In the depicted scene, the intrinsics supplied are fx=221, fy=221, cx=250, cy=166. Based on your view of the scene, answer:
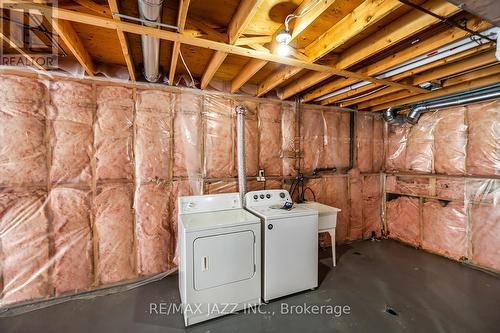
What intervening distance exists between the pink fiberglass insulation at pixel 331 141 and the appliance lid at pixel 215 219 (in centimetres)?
195

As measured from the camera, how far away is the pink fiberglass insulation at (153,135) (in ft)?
8.81

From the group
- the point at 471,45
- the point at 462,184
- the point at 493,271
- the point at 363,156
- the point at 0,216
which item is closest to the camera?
the point at 471,45

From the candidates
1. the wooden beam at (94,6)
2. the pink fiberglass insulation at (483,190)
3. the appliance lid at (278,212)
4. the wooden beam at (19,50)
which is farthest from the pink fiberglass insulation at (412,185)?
the wooden beam at (19,50)

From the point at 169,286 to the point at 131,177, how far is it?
1375 millimetres

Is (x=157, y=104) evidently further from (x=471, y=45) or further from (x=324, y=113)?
(x=471, y=45)

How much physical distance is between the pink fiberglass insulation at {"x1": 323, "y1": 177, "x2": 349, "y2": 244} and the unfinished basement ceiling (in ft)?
5.48

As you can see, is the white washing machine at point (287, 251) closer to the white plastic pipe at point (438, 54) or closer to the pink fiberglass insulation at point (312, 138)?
the pink fiberglass insulation at point (312, 138)

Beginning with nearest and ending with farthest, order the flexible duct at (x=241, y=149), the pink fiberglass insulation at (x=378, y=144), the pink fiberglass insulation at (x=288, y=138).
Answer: the flexible duct at (x=241, y=149)
the pink fiberglass insulation at (x=288, y=138)
the pink fiberglass insulation at (x=378, y=144)

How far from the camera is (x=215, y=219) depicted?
2246 mm

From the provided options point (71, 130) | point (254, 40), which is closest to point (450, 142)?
point (254, 40)

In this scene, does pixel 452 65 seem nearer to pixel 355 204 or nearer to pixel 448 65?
pixel 448 65

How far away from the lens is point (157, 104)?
9.03 ft

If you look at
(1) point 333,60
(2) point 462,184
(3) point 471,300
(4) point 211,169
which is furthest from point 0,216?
(2) point 462,184

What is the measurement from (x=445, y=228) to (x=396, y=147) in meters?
1.52
